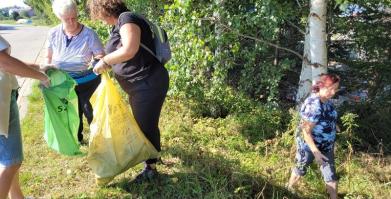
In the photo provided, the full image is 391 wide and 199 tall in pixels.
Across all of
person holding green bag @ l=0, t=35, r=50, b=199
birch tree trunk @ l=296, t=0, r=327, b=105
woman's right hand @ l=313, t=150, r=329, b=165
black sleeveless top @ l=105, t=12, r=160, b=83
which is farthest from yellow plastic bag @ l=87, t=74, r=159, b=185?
birch tree trunk @ l=296, t=0, r=327, b=105

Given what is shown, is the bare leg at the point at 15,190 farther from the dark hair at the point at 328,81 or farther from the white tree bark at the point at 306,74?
the white tree bark at the point at 306,74

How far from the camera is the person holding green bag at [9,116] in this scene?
2660mm

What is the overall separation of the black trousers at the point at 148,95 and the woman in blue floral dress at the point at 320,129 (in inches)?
45.5

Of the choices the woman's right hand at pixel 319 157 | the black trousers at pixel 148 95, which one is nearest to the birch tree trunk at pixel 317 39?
the woman's right hand at pixel 319 157

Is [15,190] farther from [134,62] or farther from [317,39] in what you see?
[317,39]

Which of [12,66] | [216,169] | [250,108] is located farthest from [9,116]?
[250,108]

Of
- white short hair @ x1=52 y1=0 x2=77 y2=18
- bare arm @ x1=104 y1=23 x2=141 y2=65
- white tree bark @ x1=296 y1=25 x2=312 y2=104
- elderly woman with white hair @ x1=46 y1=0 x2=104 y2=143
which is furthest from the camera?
white tree bark @ x1=296 y1=25 x2=312 y2=104

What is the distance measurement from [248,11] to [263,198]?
7.36 feet

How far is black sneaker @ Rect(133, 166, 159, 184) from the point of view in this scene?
3.82 m

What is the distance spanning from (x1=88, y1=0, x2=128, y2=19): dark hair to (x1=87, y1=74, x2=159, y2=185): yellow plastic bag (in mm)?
516

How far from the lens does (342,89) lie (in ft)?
16.4

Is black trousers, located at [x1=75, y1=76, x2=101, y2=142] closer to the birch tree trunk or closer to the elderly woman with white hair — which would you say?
the elderly woman with white hair

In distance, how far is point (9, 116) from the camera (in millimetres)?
2844

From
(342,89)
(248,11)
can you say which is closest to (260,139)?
(342,89)
